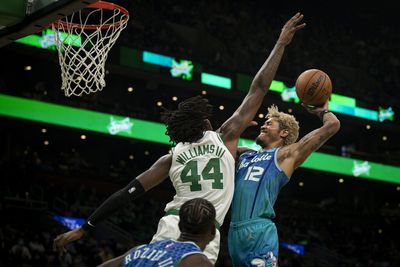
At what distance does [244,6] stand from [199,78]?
6560 mm

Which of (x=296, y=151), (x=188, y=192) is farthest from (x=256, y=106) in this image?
(x=188, y=192)

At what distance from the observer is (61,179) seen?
70.7ft

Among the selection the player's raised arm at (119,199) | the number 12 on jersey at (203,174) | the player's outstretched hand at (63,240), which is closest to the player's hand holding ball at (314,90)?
the number 12 on jersey at (203,174)

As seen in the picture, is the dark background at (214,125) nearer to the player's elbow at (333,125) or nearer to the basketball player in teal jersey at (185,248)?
the player's elbow at (333,125)

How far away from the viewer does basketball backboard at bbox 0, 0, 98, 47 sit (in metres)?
5.81

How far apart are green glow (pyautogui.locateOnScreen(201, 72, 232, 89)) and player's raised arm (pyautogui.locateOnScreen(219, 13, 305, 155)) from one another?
1834cm

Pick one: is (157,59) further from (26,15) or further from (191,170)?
(191,170)

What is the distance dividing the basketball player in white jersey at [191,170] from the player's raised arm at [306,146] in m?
0.53

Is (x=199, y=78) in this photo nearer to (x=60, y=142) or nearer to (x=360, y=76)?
(x=60, y=142)

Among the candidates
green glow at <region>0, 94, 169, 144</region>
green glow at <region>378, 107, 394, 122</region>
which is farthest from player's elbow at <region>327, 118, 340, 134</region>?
green glow at <region>378, 107, 394, 122</region>

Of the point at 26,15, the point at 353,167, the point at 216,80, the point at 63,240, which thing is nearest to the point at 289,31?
the point at 26,15

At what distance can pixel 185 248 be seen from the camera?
358 centimetres

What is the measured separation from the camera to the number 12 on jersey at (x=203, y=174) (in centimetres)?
517

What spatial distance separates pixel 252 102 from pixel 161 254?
2.39 m
